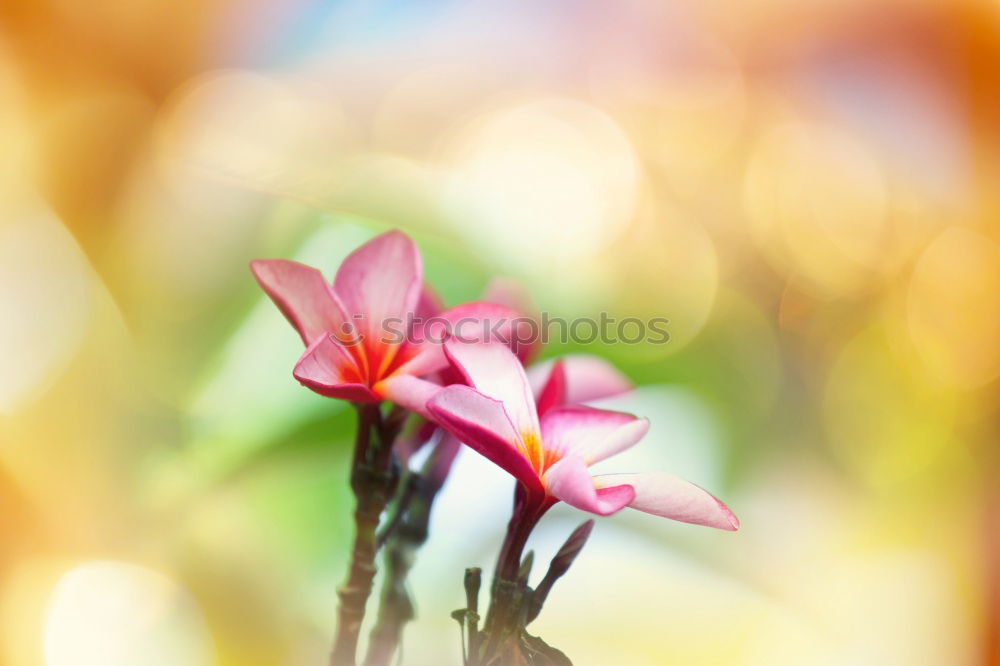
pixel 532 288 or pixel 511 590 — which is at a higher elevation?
pixel 532 288

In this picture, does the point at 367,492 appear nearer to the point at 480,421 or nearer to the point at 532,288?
the point at 480,421

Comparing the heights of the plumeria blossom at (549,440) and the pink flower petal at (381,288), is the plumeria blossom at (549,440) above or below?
below

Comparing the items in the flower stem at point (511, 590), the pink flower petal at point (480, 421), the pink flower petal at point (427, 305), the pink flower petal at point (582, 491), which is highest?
the pink flower petal at point (427, 305)

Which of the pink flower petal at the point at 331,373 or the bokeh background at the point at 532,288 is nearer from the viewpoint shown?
the pink flower petal at the point at 331,373

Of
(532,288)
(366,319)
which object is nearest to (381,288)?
(366,319)
